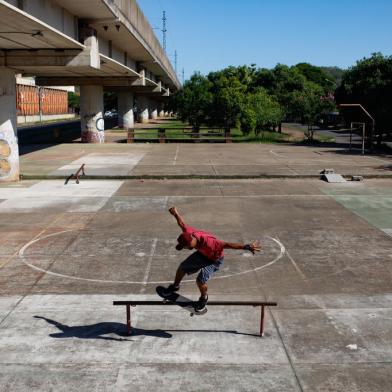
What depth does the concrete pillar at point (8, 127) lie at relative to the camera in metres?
25.0

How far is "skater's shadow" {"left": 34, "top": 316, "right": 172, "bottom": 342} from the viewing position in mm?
9047

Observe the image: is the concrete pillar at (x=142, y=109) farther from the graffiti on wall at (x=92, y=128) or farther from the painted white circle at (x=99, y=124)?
the graffiti on wall at (x=92, y=128)

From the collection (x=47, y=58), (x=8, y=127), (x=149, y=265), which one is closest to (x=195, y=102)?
(x=47, y=58)

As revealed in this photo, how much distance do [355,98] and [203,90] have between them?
15.8 metres

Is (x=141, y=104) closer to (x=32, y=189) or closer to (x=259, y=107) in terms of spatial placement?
(x=259, y=107)

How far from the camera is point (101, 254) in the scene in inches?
555

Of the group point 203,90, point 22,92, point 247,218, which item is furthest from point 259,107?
point 22,92

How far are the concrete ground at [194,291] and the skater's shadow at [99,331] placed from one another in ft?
0.13

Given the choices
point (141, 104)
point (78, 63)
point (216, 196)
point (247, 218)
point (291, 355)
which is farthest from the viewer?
point (141, 104)

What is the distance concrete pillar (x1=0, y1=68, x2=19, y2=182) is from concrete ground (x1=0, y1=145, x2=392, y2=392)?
128 inches

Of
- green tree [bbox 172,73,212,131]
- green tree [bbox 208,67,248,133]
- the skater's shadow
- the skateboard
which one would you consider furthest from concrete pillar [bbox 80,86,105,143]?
the skateboard

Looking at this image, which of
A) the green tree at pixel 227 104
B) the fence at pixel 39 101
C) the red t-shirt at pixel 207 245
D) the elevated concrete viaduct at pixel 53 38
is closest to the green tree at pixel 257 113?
the green tree at pixel 227 104

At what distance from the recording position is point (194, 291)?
450 inches

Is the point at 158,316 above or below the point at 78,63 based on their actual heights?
below
